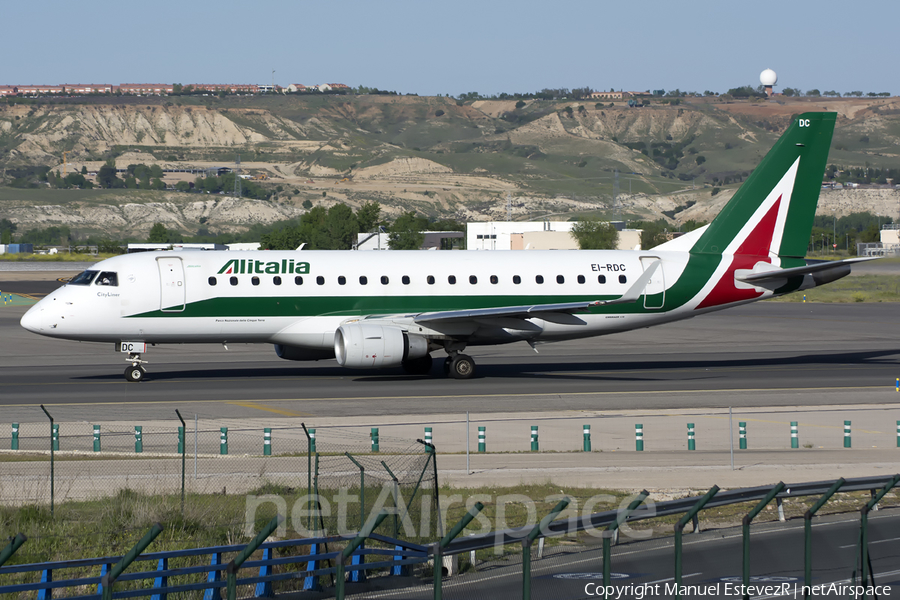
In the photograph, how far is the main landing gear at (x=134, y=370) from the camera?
35.0 m

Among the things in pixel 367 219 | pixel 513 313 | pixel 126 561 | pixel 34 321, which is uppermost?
pixel 367 219

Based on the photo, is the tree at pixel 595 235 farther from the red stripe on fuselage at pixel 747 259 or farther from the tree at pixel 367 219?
the red stripe on fuselage at pixel 747 259

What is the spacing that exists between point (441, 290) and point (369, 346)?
473cm

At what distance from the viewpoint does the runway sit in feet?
101

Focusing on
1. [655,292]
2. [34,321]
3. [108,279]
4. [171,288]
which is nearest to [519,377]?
[655,292]

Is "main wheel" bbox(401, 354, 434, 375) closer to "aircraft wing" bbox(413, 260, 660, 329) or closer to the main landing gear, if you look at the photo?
"aircraft wing" bbox(413, 260, 660, 329)

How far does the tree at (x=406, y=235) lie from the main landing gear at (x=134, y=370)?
109185 millimetres

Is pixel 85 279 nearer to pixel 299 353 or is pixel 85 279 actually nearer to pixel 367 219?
pixel 299 353

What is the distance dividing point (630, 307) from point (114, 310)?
60.7 feet

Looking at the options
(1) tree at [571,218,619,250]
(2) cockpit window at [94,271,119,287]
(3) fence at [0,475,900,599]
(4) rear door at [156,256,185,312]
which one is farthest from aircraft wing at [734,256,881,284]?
(1) tree at [571,218,619,250]

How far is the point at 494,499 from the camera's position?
1761 cm

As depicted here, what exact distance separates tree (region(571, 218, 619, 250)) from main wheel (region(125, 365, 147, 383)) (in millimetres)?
116241

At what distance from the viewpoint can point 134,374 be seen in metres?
35.1

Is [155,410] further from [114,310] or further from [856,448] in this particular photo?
[856,448]
